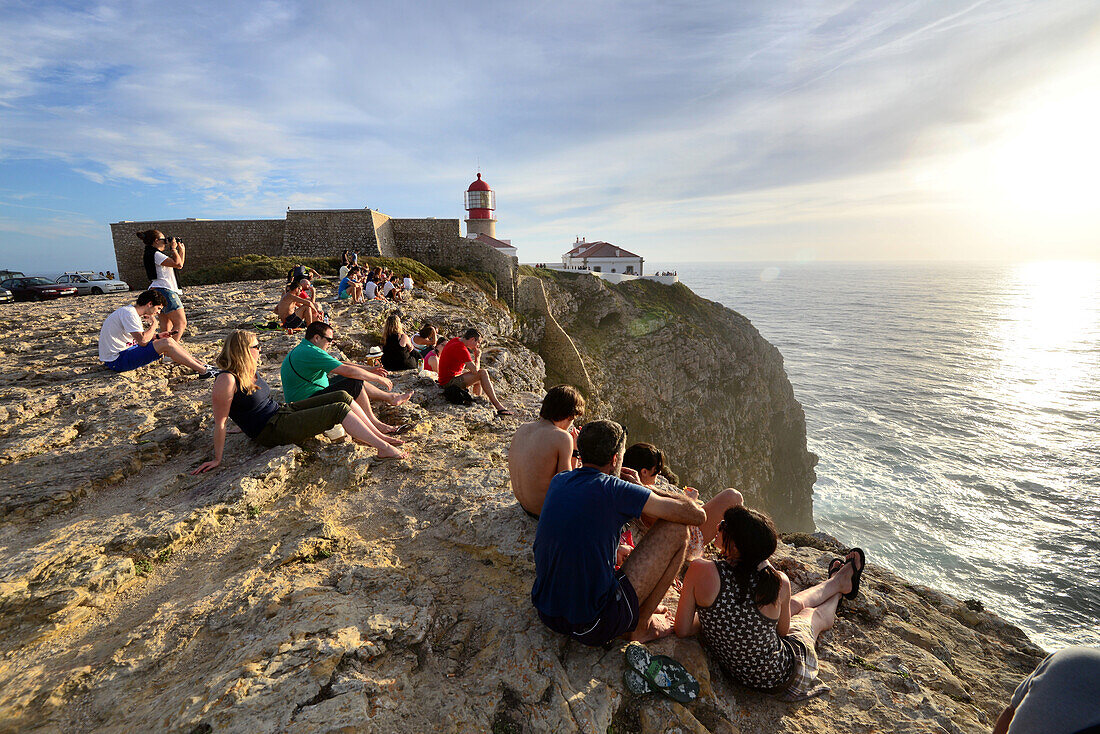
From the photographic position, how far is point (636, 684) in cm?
310

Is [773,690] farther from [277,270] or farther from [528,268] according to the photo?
[528,268]

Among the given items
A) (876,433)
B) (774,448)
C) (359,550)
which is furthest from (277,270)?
(876,433)

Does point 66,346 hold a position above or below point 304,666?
above

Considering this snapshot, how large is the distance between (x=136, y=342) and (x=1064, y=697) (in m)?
11.7

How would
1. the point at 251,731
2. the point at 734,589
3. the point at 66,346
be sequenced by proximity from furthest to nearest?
the point at 66,346 → the point at 734,589 → the point at 251,731

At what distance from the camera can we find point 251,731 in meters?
2.32

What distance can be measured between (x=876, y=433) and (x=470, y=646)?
56.9 m

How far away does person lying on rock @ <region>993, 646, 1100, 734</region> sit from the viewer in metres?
1.84

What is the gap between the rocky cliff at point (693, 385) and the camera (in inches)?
1481

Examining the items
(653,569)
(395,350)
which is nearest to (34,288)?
(395,350)

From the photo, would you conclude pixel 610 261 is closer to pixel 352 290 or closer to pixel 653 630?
pixel 352 290

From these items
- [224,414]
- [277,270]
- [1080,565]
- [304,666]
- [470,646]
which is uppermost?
[277,270]

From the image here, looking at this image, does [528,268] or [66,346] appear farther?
[528,268]

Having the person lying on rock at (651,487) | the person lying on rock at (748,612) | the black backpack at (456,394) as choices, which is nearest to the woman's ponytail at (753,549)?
the person lying on rock at (748,612)
